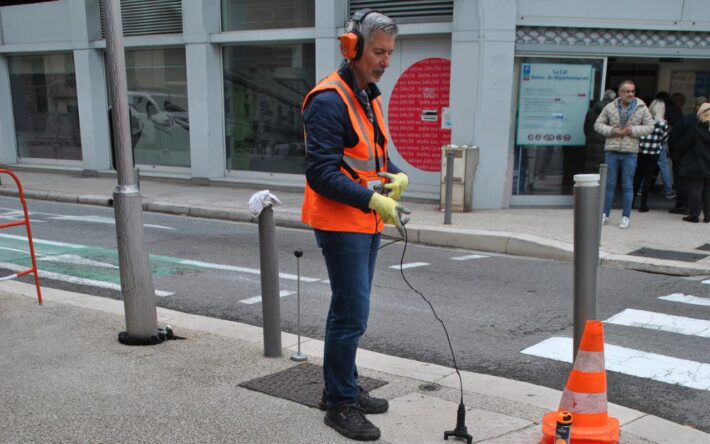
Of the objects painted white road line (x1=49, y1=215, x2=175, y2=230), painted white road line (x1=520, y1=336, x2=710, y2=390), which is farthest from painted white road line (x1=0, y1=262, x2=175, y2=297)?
painted white road line (x1=520, y1=336, x2=710, y2=390)

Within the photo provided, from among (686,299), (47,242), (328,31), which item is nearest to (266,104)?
(328,31)

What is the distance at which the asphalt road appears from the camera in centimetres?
501

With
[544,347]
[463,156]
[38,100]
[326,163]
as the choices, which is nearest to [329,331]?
[326,163]

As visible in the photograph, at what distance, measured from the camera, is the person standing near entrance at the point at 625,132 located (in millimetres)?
9961

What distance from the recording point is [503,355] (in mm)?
5289

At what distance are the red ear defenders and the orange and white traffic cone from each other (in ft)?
5.86

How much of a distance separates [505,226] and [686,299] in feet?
11.9

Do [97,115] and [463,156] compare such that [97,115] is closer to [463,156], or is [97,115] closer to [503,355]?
[463,156]

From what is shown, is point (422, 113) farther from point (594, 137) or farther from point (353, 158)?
point (353, 158)

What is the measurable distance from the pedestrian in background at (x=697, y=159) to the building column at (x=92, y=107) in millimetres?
13346

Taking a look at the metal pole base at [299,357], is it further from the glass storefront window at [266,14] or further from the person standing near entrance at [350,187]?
the glass storefront window at [266,14]

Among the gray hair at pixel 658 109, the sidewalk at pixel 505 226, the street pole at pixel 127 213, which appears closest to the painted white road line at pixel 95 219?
the sidewalk at pixel 505 226

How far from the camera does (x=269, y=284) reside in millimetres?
4715

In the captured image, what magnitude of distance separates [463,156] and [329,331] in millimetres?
8102
